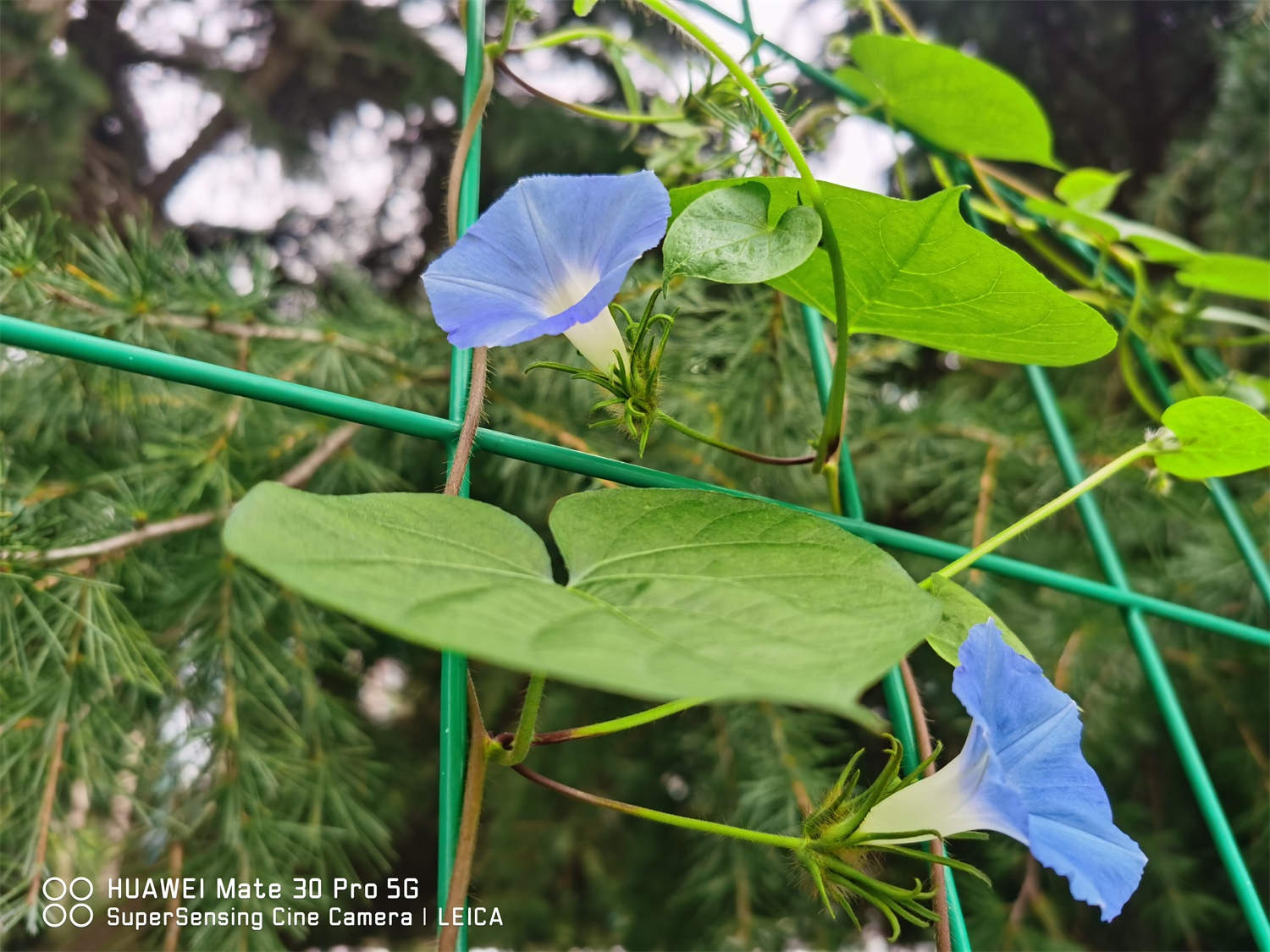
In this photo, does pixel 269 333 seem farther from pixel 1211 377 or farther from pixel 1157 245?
pixel 1211 377

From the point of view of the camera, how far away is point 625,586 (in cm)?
23

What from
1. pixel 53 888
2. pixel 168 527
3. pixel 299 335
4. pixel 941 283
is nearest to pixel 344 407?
pixel 941 283

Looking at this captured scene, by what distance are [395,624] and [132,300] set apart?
0.56 metres

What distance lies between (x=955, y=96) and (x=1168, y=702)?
37cm

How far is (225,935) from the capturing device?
23.6 inches

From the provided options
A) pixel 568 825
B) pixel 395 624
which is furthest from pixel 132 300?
pixel 568 825

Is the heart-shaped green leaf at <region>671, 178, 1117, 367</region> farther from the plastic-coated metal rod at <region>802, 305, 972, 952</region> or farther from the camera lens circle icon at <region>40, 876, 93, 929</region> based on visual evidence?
the camera lens circle icon at <region>40, 876, 93, 929</region>

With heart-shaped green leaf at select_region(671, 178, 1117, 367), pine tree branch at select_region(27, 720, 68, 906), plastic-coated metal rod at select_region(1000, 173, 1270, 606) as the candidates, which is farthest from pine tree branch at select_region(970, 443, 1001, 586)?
pine tree branch at select_region(27, 720, 68, 906)

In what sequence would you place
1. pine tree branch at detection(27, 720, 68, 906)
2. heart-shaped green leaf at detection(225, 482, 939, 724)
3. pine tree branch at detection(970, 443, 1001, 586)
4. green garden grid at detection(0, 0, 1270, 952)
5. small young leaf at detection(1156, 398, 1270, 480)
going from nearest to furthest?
heart-shaped green leaf at detection(225, 482, 939, 724) → green garden grid at detection(0, 0, 1270, 952) → small young leaf at detection(1156, 398, 1270, 480) → pine tree branch at detection(27, 720, 68, 906) → pine tree branch at detection(970, 443, 1001, 586)

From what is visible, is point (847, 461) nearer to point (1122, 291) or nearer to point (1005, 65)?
point (1122, 291)

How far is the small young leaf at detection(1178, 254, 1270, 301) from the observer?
0.61 m

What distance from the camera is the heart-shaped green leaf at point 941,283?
0.31 m

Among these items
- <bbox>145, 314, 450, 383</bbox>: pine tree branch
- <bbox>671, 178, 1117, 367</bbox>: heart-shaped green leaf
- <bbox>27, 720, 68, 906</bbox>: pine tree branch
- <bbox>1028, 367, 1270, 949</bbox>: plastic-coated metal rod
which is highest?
<bbox>671, 178, 1117, 367</bbox>: heart-shaped green leaf

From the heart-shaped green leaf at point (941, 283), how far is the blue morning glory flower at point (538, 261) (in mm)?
26
